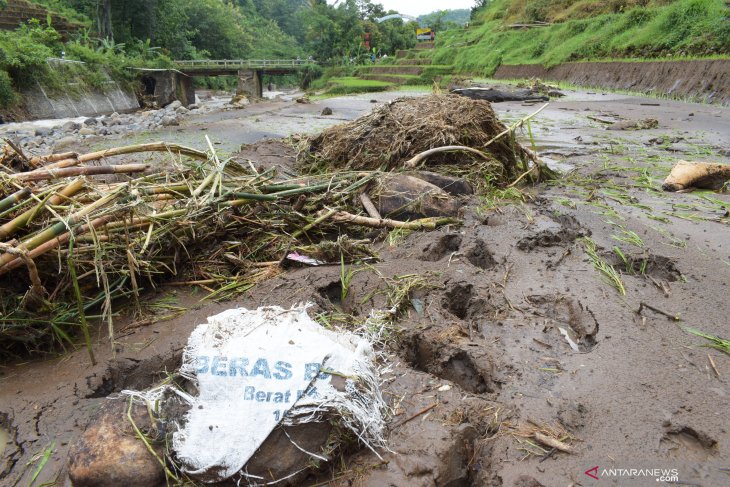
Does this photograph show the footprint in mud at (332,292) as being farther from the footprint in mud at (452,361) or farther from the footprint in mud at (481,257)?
the footprint in mud at (481,257)

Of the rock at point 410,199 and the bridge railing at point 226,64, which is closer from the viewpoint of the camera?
the rock at point 410,199

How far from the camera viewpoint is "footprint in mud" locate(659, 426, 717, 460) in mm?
1524

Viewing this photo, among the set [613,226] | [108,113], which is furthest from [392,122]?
[108,113]

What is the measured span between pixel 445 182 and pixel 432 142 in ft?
2.26

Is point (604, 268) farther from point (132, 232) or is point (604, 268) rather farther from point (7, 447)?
point (7, 447)

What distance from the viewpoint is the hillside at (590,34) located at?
523 inches

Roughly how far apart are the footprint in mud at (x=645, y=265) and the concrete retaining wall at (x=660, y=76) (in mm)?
10535

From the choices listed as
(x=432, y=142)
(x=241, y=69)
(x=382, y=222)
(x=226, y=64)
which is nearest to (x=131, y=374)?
(x=382, y=222)

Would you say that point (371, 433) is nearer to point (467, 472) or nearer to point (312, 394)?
point (312, 394)

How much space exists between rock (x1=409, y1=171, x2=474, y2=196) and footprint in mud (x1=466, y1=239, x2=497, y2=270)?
1.13 metres

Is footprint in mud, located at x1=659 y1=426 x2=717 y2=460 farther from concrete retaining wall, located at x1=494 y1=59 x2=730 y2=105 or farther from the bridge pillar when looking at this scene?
the bridge pillar

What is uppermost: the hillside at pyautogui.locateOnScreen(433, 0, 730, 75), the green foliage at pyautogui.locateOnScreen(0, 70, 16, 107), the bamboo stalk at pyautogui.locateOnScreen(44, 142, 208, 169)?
the hillside at pyautogui.locateOnScreen(433, 0, 730, 75)

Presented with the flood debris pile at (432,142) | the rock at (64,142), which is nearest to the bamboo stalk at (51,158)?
the flood debris pile at (432,142)

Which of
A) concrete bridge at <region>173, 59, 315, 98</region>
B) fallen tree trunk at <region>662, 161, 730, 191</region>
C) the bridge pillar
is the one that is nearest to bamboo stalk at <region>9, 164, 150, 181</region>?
fallen tree trunk at <region>662, 161, 730, 191</region>
